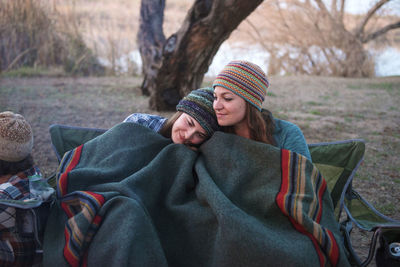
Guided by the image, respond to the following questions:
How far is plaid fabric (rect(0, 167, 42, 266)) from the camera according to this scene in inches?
62.5

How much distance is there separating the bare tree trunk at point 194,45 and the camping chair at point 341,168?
77.5 inches

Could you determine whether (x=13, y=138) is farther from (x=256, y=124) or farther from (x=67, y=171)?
(x=256, y=124)

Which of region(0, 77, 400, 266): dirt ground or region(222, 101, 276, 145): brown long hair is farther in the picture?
region(0, 77, 400, 266): dirt ground

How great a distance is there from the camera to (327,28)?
8.51 m

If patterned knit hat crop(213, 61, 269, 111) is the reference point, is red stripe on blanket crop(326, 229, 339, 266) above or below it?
below

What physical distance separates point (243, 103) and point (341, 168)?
2.82ft

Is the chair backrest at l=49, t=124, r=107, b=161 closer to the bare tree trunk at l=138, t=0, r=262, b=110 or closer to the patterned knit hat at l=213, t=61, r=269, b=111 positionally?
the patterned knit hat at l=213, t=61, r=269, b=111

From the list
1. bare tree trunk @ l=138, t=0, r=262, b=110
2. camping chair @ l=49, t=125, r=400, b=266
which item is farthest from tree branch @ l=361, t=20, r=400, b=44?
camping chair @ l=49, t=125, r=400, b=266

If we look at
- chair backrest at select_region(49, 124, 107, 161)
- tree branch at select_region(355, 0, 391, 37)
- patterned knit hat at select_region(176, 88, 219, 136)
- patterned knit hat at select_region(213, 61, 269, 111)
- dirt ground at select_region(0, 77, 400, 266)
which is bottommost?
dirt ground at select_region(0, 77, 400, 266)

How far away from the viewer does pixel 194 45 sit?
4262 mm

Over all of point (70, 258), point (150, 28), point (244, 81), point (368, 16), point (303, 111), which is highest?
point (368, 16)

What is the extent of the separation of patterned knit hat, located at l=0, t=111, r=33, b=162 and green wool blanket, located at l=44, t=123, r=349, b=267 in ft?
0.73

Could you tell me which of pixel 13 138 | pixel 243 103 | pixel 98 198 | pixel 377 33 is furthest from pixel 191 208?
pixel 377 33

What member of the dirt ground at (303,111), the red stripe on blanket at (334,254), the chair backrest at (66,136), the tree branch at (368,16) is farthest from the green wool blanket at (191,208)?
the tree branch at (368,16)
